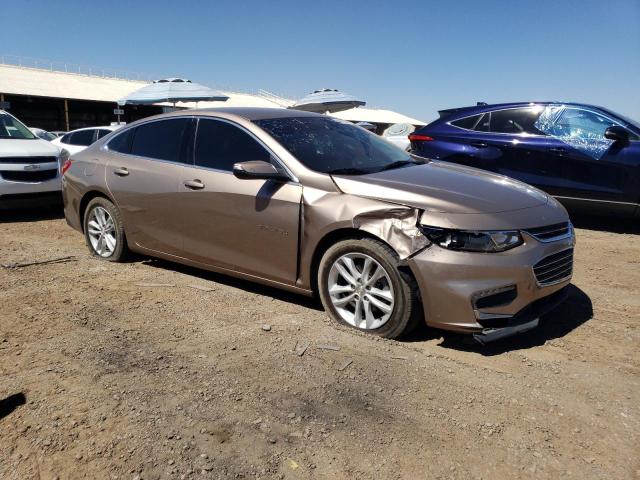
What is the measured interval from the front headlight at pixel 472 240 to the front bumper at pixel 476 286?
0.04 meters

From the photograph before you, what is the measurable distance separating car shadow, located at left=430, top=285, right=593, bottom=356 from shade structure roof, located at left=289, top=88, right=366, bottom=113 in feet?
42.8

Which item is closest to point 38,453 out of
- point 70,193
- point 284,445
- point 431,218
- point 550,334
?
point 284,445

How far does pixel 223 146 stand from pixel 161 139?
0.84 m

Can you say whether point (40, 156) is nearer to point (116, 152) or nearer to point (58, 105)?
point (116, 152)

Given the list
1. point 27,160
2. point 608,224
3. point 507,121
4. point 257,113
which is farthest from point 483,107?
point 27,160

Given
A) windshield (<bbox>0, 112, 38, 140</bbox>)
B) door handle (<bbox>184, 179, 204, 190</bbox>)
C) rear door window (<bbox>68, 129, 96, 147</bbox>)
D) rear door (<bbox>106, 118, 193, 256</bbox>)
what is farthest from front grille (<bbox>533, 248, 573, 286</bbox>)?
rear door window (<bbox>68, 129, 96, 147</bbox>)

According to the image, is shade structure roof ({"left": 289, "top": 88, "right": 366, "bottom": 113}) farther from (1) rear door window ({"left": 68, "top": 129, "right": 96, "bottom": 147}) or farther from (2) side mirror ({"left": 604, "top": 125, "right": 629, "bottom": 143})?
(2) side mirror ({"left": 604, "top": 125, "right": 629, "bottom": 143})

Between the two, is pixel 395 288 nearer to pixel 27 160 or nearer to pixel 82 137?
pixel 27 160

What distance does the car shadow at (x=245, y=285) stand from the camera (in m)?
4.45

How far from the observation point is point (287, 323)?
393 cm

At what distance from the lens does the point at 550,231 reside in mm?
3668

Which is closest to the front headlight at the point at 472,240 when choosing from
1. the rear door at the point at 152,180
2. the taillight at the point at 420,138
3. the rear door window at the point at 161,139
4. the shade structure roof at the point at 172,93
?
the rear door at the point at 152,180

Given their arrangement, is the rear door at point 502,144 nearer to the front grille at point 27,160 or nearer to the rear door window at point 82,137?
the front grille at point 27,160

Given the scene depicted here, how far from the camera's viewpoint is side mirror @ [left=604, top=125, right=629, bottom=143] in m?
6.72
